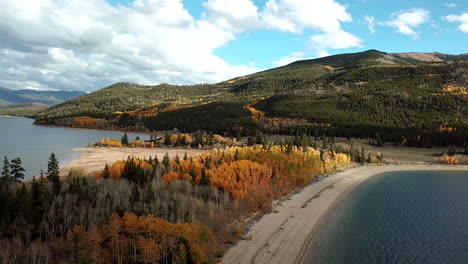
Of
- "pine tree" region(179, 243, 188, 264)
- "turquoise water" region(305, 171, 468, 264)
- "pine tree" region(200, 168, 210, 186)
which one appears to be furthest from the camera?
"pine tree" region(200, 168, 210, 186)

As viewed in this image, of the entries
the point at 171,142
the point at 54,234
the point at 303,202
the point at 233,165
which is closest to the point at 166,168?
the point at 233,165

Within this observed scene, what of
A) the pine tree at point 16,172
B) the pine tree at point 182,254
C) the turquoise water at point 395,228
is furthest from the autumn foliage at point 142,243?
the pine tree at point 16,172

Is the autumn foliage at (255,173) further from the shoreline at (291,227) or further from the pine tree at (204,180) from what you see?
the shoreline at (291,227)

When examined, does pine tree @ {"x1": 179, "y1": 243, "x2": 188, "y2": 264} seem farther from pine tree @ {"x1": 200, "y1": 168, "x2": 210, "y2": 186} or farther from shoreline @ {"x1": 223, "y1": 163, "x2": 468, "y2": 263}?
pine tree @ {"x1": 200, "y1": 168, "x2": 210, "y2": 186}

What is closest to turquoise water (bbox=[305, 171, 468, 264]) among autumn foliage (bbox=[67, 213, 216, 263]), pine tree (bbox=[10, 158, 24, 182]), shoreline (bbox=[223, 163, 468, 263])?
shoreline (bbox=[223, 163, 468, 263])

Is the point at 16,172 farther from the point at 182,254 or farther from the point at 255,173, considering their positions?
the point at 182,254

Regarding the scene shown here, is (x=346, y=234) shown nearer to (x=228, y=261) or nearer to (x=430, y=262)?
(x=430, y=262)

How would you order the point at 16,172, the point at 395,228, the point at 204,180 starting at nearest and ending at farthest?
the point at 395,228, the point at 204,180, the point at 16,172

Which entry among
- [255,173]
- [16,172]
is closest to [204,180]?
[255,173]
